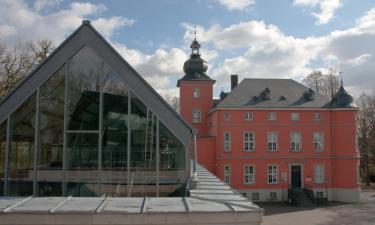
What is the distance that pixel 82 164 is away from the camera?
1330 cm

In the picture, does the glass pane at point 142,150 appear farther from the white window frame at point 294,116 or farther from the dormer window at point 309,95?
the dormer window at point 309,95

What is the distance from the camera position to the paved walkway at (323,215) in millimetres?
32750

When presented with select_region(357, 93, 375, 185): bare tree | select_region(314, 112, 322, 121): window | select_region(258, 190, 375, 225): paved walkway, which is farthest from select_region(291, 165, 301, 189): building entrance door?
select_region(357, 93, 375, 185): bare tree

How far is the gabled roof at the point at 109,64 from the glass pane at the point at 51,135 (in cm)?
33

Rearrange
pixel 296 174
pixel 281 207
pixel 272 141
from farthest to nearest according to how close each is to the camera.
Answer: pixel 296 174
pixel 272 141
pixel 281 207

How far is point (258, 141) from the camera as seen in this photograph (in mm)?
44719

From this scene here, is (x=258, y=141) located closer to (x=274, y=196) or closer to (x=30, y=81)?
(x=274, y=196)

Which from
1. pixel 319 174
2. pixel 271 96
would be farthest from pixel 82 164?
pixel 319 174

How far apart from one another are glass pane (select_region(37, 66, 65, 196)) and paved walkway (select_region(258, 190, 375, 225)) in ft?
71.5

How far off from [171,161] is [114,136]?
1861 mm

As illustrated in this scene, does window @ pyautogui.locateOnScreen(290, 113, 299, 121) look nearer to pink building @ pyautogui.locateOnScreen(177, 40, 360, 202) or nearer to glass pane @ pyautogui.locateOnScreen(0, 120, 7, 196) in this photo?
pink building @ pyautogui.locateOnScreen(177, 40, 360, 202)

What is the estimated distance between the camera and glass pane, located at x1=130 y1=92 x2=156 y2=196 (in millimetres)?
13297

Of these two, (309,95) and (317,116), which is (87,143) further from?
(309,95)

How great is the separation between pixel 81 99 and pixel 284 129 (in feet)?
111
